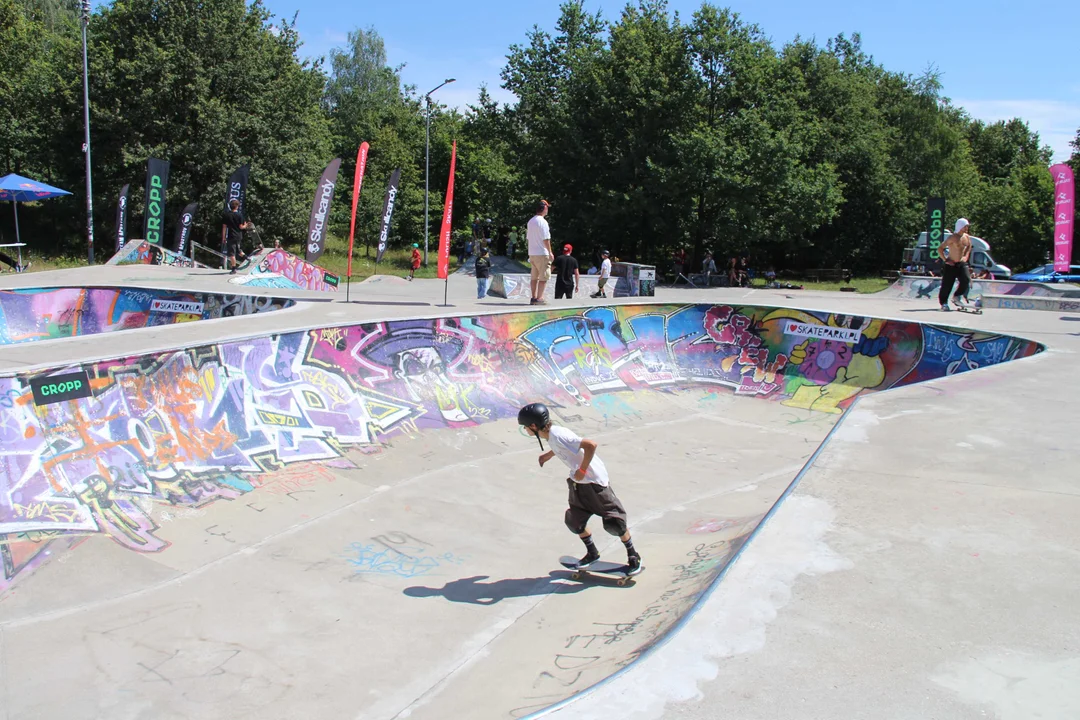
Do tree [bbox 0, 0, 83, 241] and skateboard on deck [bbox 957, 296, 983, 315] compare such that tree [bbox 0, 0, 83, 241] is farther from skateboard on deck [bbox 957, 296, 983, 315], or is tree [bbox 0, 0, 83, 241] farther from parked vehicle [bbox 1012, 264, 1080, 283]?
parked vehicle [bbox 1012, 264, 1080, 283]

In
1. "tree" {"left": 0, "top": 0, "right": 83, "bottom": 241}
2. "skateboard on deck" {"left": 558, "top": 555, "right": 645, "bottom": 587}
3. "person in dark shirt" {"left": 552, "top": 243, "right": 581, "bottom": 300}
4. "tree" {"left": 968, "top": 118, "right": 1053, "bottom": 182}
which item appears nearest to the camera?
"skateboard on deck" {"left": 558, "top": 555, "right": 645, "bottom": 587}

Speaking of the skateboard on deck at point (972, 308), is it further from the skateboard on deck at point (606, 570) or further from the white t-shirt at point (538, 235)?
the skateboard on deck at point (606, 570)

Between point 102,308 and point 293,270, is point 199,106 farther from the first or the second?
point 102,308

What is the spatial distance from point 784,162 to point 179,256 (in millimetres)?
19294

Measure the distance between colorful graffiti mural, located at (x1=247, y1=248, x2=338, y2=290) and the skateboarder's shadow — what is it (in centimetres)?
1597

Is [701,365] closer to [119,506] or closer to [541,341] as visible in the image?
[541,341]

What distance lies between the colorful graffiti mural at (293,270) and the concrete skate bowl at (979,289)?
15957 millimetres

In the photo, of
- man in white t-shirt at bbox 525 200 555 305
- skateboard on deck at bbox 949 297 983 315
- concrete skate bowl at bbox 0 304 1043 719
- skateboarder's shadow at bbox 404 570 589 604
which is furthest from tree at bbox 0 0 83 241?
skateboarder's shadow at bbox 404 570 589 604

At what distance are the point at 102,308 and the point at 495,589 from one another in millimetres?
14165

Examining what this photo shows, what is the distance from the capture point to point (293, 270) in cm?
2198

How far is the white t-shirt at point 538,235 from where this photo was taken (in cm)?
1358

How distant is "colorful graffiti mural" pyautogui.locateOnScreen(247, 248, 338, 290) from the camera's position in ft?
69.1

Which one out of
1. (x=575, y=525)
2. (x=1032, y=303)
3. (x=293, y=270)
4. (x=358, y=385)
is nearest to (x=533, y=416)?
(x=575, y=525)

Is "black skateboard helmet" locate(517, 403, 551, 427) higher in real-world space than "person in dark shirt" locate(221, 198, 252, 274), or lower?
lower
